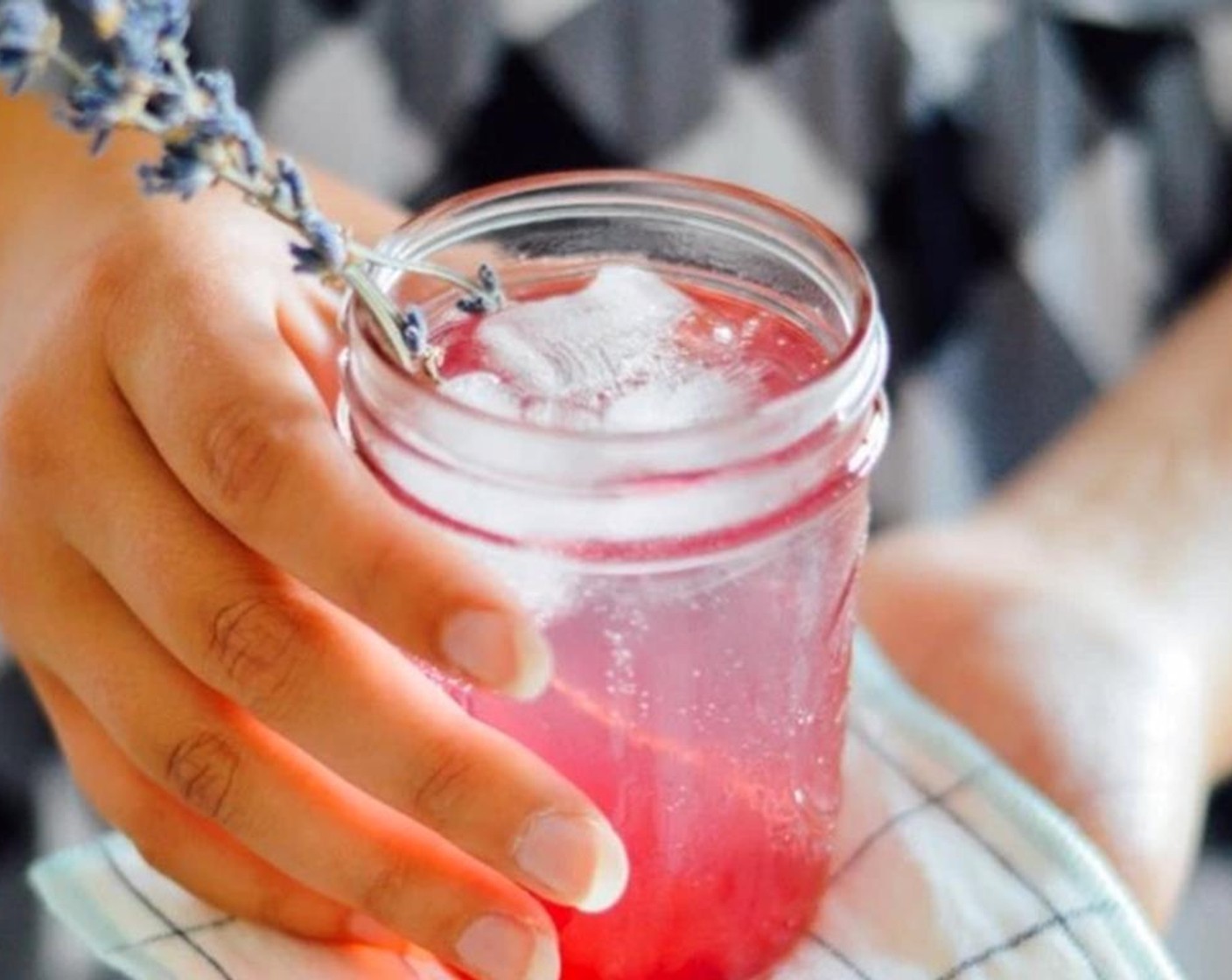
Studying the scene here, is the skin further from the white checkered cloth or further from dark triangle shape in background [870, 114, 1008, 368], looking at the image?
dark triangle shape in background [870, 114, 1008, 368]

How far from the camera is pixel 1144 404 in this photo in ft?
2.85

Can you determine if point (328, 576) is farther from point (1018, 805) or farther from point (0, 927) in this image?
point (0, 927)

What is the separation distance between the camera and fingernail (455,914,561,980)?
437 mm

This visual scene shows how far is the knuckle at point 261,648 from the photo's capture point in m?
0.43

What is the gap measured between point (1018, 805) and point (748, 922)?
0.34 ft

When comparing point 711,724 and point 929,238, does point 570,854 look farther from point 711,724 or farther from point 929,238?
point 929,238

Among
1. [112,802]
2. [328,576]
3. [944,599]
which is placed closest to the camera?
[328,576]

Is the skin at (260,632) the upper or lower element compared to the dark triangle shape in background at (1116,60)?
upper

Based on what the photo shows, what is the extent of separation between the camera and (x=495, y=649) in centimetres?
39

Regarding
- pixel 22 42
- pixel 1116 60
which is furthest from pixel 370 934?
pixel 1116 60

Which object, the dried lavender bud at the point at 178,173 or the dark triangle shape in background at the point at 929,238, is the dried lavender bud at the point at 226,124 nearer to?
the dried lavender bud at the point at 178,173

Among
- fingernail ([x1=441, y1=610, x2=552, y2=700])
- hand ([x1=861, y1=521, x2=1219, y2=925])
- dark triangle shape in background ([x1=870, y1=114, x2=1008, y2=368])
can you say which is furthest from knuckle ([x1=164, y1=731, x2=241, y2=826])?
dark triangle shape in background ([x1=870, y1=114, x2=1008, y2=368])

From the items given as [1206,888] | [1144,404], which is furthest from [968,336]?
[1206,888]

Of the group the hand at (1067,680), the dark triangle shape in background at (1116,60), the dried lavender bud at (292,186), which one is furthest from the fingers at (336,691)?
the dark triangle shape in background at (1116,60)
